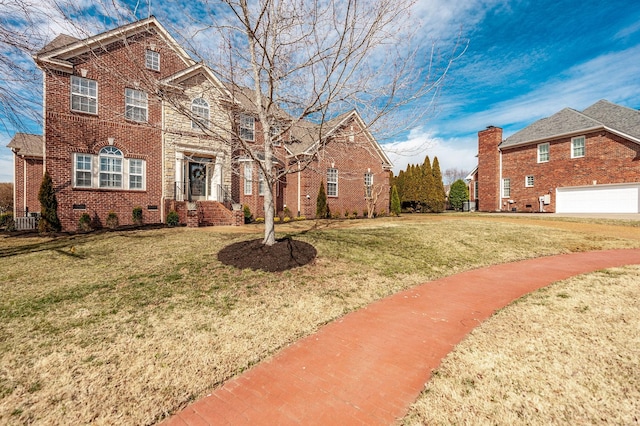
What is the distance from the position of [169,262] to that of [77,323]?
2660mm

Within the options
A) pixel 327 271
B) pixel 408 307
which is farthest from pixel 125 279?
pixel 408 307

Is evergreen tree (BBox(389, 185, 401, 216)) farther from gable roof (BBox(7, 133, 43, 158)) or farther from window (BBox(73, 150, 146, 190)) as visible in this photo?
gable roof (BBox(7, 133, 43, 158))

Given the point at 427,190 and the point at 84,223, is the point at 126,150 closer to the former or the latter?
the point at 84,223

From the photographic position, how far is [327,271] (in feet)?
19.8

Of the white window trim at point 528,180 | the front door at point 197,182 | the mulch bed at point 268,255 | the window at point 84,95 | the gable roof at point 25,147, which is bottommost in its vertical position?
the mulch bed at point 268,255

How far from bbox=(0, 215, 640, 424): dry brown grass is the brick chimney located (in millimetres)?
19052

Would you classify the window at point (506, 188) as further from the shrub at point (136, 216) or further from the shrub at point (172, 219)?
the shrub at point (136, 216)

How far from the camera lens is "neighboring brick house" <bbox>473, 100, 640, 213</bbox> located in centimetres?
1933

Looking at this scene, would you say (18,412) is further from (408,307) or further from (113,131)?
(113,131)

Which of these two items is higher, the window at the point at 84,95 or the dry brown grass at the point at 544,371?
the window at the point at 84,95

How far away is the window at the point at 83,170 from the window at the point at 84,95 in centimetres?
206

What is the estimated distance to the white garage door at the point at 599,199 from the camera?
19.0 metres

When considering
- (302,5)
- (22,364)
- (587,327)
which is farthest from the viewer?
(302,5)

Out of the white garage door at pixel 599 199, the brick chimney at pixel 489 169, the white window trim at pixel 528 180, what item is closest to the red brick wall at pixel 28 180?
the brick chimney at pixel 489 169
